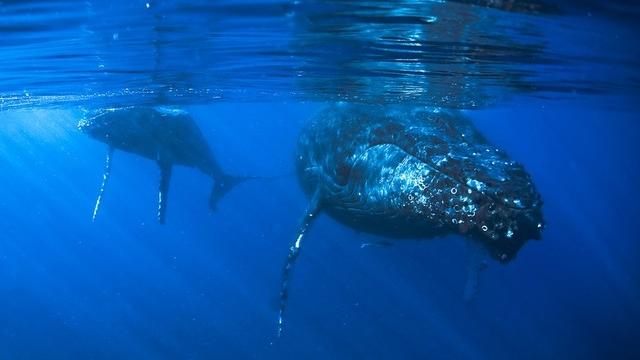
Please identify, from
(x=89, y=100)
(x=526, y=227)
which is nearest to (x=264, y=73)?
(x=89, y=100)

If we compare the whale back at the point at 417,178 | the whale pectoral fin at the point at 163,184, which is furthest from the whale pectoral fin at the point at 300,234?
the whale pectoral fin at the point at 163,184

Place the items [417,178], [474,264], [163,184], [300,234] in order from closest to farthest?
[417,178], [474,264], [300,234], [163,184]

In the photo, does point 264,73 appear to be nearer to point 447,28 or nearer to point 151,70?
point 151,70

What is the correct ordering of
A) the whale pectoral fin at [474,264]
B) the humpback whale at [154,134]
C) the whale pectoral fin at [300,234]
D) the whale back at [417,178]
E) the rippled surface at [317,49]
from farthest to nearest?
the humpback whale at [154,134]
the whale pectoral fin at [300,234]
the rippled surface at [317,49]
the whale pectoral fin at [474,264]
the whale back at [417,178]

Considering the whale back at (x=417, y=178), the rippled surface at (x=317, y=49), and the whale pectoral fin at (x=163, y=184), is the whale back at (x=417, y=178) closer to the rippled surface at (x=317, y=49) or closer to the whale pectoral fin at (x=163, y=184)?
the rippled surface at (x=317, y=49)

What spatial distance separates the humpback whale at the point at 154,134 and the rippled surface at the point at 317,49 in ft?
3.52

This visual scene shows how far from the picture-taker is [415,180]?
7406 mm

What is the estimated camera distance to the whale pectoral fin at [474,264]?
671 centimetres

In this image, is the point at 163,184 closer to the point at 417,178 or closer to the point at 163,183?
the point at 163,183

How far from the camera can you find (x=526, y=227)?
5977 mm

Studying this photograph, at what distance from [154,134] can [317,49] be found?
7.12m

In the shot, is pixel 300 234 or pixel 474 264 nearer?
pixel 474 264

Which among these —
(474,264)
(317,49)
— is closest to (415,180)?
(474,264)

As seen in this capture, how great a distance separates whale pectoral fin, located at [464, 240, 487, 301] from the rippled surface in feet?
12.8
